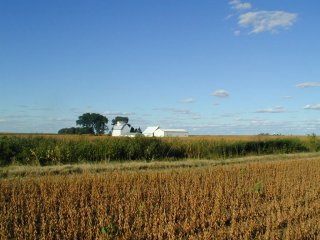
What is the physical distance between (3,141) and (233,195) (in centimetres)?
1538

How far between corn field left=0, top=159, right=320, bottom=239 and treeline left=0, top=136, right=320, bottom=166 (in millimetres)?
9158

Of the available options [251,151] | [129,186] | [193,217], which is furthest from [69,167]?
[251,151]

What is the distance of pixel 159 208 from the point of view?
9766 mm

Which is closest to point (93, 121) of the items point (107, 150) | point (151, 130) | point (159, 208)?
point (151, 130)

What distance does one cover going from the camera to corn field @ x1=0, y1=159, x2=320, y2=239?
7539 millimetres

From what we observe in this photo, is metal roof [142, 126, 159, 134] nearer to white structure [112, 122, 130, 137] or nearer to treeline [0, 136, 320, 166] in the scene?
white structure [112, 122, 130, 137]

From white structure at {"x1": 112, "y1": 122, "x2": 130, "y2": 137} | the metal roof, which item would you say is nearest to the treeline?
white structure at {"x1": 112, "y1": 122, "x2": 130, "y2": 137}

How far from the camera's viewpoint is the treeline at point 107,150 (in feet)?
71.7

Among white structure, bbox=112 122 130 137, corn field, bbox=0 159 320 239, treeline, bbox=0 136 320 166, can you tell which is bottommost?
corn field, bbox=0 159 320 239

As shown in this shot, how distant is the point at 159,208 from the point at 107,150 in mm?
14580

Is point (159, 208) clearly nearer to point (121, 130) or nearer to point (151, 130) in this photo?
point (121, 130)

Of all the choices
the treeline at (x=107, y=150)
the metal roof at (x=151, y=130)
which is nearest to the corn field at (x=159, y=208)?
the treeline at (x=107, y=150)

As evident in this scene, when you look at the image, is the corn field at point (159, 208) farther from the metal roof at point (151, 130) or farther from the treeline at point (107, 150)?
the metal roof at point (151, 130)

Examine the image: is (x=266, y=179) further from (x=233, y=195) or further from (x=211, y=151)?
(x=211, y=151)
